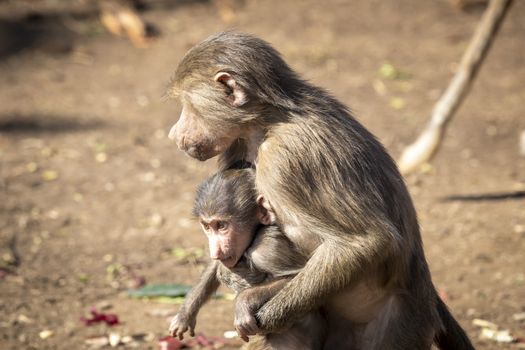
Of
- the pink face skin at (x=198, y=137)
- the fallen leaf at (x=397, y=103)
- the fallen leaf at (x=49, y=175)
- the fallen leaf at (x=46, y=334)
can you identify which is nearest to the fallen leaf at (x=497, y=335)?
the pink face skin at (x=198, y=137)

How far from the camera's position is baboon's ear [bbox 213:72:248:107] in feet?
14.1

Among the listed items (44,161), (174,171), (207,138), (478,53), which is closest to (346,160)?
(207,138)

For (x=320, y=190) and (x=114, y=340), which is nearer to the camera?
(x=320, y=190)

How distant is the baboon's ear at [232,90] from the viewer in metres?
4.29

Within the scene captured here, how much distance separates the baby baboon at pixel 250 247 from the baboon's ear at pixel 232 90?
1.25 feet

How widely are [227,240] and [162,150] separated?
230 inches

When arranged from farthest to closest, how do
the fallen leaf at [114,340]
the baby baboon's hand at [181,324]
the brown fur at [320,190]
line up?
the fallen leaf at [114,340] < the baby baboon's hand at [181,324] < the brown fur at [320,190]

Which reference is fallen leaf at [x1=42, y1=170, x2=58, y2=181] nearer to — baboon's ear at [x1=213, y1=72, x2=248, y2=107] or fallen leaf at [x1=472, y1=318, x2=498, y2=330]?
fallen leaf at [x1=472, y1=318, x2=498, y2=330]

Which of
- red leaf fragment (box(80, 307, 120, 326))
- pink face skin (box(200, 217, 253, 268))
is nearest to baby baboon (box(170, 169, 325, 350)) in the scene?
pink face skin (box(200, 217, 253, 268))

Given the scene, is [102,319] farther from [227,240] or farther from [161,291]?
[227,240]

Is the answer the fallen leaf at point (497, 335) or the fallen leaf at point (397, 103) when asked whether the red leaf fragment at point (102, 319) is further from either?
the fallen leaf at point (397, 103)

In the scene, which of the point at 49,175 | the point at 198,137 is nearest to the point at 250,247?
the point at 198,137

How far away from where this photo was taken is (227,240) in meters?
4.32

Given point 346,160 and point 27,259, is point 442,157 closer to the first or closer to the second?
point 27,259
